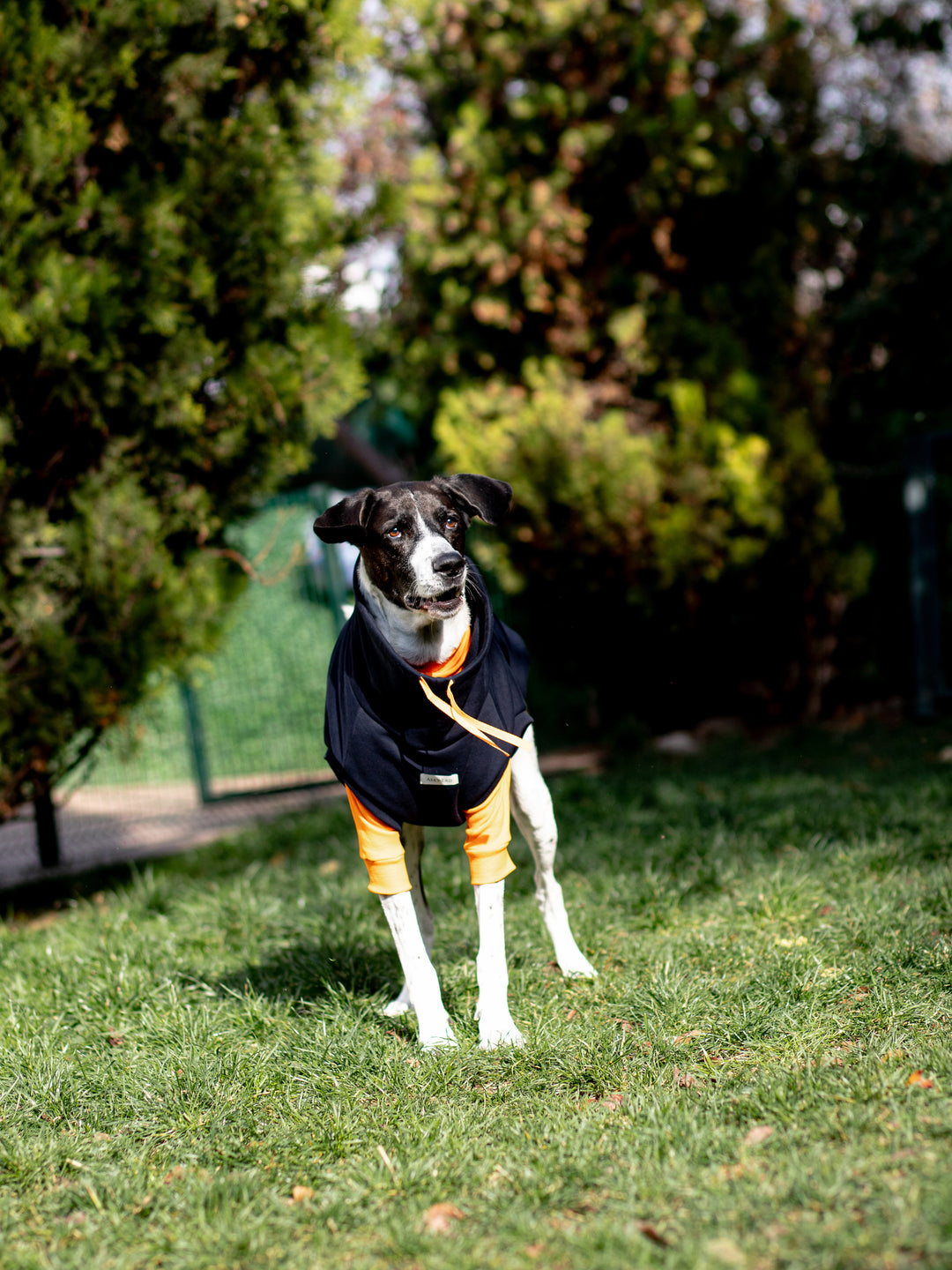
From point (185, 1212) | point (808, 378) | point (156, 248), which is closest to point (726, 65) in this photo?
point (808, 378)

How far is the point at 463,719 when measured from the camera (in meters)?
3.00

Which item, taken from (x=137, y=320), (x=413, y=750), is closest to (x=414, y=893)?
(x=413, y=750)

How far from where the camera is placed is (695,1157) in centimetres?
234

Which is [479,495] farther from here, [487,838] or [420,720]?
[487,838]

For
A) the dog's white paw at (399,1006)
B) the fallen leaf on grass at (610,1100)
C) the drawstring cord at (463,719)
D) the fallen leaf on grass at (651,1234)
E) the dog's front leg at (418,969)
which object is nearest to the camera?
the fallen leaf on grass at (651,1234)

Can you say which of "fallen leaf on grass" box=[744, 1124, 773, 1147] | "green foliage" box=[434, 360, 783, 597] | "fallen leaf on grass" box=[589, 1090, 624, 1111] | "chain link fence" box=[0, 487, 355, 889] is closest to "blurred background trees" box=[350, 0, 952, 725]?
"green foliage" box=[434, 360, 783, 597]

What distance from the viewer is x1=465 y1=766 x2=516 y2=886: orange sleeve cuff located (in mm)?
3084

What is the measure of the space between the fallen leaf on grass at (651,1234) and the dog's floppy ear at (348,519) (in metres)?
1.86

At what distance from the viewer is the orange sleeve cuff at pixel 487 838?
308 cm

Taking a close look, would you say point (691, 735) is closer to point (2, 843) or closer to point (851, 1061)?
point (2, 843)

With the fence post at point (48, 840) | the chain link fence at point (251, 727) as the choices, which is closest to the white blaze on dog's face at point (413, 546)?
the fence post at point (48, 840)

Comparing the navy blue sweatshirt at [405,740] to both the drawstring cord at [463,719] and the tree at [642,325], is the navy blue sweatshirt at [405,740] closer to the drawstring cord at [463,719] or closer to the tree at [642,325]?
the drawstring cord at [463,719]

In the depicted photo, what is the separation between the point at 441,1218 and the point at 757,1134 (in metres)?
0.73

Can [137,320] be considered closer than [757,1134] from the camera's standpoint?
No
